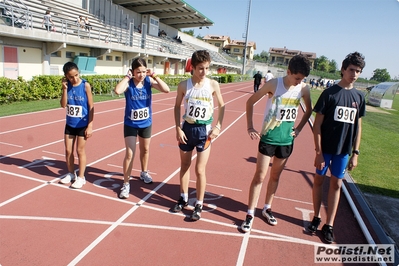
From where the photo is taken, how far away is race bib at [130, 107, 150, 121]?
412cm

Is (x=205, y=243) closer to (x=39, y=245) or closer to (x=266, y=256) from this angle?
(x=266, y=256)

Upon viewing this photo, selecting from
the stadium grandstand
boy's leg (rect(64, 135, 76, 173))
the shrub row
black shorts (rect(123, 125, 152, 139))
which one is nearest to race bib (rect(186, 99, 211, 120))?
black shorts (rect(123, 125, 152, 139))

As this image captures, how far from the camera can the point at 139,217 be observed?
3.67 meters

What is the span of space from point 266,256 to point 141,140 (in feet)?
7.66

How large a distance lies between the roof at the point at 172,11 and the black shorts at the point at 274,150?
29772 mm

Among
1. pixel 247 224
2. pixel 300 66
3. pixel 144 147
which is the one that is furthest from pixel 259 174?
pixel 144 147

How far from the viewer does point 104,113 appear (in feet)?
34.8

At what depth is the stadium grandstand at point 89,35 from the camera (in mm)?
13922

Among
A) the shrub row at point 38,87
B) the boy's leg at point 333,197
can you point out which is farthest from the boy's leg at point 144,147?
the shrub row at point 38,87

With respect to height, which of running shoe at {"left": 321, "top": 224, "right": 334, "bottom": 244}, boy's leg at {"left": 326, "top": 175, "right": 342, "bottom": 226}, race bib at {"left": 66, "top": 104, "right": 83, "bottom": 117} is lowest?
running shoe at {"left": 321, "top": 224, "right": 334, "bottom": 244}

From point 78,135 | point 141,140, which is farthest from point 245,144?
point 78,135

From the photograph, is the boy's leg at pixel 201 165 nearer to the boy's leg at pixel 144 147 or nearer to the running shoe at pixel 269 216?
the running shoe at pixel 269 216

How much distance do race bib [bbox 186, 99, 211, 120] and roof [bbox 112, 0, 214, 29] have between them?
29.2 m

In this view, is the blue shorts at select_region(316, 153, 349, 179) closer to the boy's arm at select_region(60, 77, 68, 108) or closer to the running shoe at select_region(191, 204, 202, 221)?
the running shoe at select_region(191, 204, 202, 221)
